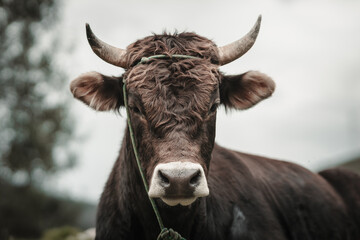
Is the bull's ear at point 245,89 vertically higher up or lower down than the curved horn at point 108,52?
lower down

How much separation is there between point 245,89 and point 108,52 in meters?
1.49

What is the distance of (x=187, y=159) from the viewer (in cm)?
351

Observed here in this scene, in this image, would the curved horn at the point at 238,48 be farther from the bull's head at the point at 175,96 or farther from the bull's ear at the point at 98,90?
the bull's ear at the point at 98,90

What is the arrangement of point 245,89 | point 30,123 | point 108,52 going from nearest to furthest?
1. point 108,52
2. point 245,89
3. point 30,123

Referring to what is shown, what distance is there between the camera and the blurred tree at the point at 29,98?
19297 mm

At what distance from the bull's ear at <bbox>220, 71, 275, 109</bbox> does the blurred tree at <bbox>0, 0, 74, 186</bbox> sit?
15844 mm

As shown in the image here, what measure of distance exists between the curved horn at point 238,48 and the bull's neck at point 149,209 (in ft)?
4.19

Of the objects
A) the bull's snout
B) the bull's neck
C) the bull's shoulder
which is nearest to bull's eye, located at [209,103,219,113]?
the bull's neck

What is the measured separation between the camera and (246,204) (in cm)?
538

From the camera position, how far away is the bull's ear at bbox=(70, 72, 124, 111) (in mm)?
4590

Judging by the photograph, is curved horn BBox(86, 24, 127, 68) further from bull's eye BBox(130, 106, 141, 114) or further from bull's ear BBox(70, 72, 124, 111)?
bull's eye BBox(130, 106, 141, 114)

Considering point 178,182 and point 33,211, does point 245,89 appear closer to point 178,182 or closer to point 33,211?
point 178,182

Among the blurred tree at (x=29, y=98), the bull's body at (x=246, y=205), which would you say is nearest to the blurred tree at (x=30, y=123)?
the blurred tree at (x=29, y=98)

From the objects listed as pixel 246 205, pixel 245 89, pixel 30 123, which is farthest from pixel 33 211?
pixel 245 89
